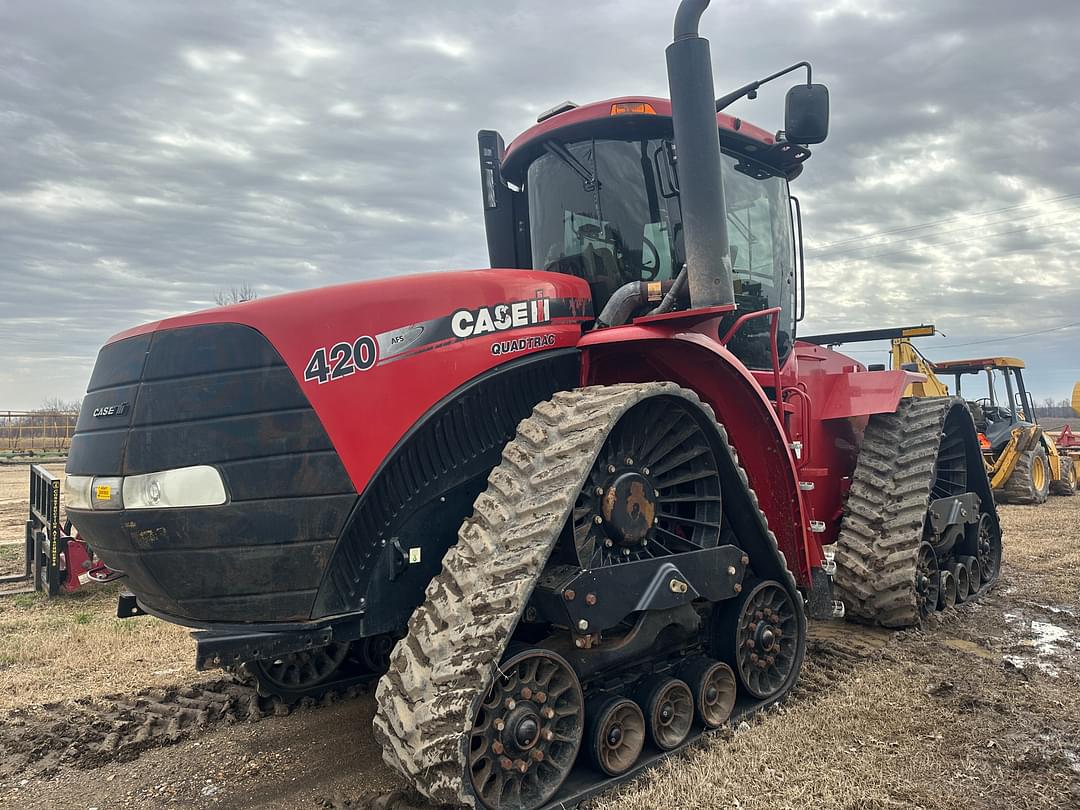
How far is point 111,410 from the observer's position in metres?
3.01

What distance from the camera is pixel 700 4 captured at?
3811 mm

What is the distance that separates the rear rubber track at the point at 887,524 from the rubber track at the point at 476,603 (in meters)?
3.22

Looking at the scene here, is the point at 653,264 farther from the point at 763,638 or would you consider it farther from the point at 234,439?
the point at 234,439

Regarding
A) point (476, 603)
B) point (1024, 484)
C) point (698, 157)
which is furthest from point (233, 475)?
point (1024, 484)

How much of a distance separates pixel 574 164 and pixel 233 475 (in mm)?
2610

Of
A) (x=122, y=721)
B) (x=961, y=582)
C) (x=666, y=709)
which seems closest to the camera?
(x=666, y=709)

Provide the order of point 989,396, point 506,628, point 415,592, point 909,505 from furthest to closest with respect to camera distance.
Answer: point 989,396 → point 909,505 → point 415,592 → point 506,628

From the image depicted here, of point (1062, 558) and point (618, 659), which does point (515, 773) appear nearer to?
point (618, 659)

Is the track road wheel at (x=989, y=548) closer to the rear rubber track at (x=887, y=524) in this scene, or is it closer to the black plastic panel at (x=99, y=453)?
the rear rubber track at (x=887, y=524)

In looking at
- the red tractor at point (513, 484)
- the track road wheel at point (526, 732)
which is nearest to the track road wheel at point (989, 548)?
the red tractor at point (513, 484)

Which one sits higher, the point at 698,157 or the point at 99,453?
the point at 698,157

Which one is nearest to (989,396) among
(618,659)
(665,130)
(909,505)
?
(909,505)

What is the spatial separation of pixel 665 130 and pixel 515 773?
3305mm

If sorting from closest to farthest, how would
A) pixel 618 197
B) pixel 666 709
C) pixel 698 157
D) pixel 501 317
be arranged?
pixel 501 317 → pixel 666 709 → pixel 698 157 → pixel 618 197
